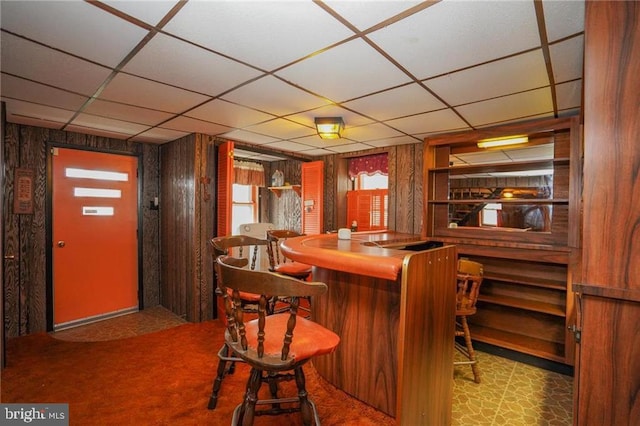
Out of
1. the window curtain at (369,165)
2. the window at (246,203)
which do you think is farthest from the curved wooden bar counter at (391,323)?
the window at (246,203)

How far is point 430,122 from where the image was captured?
10.1 ft

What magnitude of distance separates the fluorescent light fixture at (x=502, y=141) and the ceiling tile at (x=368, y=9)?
242cm

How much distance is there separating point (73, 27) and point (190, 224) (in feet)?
8.20

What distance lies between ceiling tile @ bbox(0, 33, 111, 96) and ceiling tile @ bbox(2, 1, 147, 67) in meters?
0.13

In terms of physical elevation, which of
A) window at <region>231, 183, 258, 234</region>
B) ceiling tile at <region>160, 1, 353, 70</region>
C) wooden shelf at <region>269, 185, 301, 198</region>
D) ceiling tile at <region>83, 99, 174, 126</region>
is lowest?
window at <region>231, 183, 258, 234</region>

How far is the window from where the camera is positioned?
5559 mm

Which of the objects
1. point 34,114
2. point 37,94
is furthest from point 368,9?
point 34,114

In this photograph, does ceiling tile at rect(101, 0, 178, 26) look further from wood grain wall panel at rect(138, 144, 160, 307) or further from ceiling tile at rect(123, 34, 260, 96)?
wood grain wall panel at rect(138, 144, 160, 307)

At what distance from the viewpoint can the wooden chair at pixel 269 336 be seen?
1268mm

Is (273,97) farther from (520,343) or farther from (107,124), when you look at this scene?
(520,343)

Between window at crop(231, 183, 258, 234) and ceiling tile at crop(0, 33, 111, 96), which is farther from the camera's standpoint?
window at crop(231, 183, 258, 234)

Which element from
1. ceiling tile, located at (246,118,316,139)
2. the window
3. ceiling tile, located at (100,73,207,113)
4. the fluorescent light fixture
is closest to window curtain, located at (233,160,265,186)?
the window

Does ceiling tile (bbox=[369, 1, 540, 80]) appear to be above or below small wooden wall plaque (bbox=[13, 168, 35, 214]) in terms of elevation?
above

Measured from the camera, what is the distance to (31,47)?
169 cm
